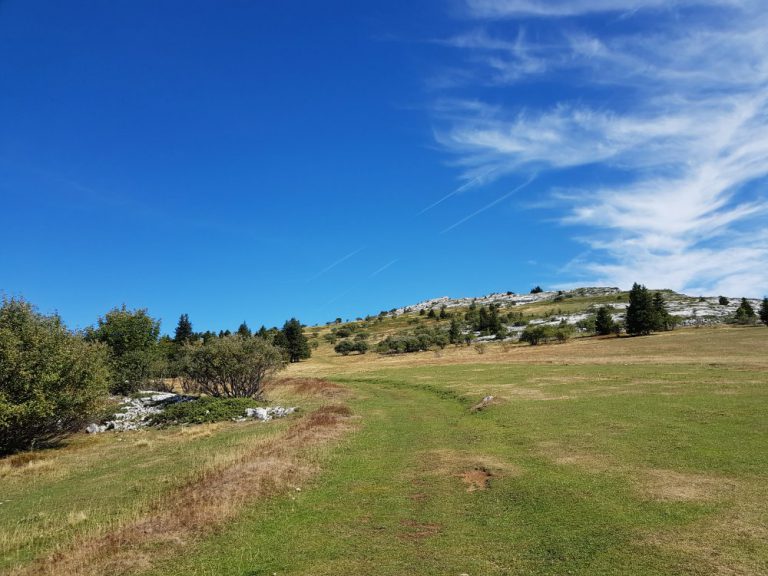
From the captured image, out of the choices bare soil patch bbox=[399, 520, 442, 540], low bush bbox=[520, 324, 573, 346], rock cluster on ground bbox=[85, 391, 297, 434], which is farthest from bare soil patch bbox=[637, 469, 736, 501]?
low bush bbox=[520, 324, 573, 346]

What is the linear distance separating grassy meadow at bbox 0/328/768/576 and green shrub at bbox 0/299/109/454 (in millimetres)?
3889

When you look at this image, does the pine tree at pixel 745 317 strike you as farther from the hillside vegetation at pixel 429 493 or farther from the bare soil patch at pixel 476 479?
the bare soil patch at pixel 476 479

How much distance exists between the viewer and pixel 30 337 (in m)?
40.7

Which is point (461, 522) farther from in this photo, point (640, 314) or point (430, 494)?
point (640, 314)

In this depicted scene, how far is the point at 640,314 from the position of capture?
366 ft

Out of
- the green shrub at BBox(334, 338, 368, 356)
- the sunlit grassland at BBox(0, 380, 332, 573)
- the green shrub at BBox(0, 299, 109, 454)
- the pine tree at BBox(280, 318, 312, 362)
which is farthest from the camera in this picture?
the green shrub at BBox(334, 338, 368, 356)

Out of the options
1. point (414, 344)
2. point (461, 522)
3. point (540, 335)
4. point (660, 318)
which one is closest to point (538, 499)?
point (461, 522)

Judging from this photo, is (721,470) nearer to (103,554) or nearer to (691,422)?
(691,422)

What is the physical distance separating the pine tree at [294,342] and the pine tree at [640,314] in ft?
291

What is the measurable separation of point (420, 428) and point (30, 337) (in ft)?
113

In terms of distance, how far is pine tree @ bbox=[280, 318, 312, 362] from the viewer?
142 meters

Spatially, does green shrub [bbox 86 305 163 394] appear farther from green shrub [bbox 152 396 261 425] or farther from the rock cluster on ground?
green shrub [bbox 152 396 261 425]

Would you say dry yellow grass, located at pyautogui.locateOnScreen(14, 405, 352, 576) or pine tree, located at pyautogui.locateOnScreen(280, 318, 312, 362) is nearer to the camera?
dry yellow grass, located at pyautogui.locateOnScreen(14, 405, 352, 576)

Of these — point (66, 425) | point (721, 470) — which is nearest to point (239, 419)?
point (66, 425)
